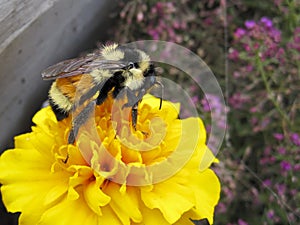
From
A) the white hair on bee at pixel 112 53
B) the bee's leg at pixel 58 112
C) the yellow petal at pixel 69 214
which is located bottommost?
the yellow petal at pixel 69 214

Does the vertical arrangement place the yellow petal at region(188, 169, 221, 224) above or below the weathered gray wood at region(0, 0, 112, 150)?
below

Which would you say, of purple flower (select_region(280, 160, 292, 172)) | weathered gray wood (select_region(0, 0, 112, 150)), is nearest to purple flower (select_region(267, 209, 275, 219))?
purple flower (select_region(280, 160, 292, 172))

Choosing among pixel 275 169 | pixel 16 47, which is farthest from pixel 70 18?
pixel 275 169

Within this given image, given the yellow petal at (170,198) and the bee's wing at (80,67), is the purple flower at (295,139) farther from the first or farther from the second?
the bee's wing at (80,67)

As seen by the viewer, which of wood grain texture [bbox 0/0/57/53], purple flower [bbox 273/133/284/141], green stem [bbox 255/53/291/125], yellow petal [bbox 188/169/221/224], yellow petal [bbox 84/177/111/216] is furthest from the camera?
purple flower [bbox 273/133/284/141]

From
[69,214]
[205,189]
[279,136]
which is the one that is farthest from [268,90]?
[69,214]

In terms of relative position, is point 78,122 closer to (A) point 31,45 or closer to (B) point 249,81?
(A) point 31,45

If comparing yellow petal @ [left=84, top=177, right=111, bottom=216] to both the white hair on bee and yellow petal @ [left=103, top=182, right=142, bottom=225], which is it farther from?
the white hair on bee

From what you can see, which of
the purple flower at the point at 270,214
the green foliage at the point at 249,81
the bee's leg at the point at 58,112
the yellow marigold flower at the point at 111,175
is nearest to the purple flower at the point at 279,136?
the green foliage at the point at 249,81
